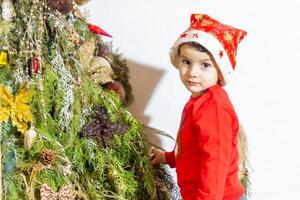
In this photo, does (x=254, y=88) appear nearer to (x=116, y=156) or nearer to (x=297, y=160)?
(x=297, y=160)

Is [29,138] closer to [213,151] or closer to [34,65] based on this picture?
[34,65]

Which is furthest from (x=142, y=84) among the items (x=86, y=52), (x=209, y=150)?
(x=209, y=150)

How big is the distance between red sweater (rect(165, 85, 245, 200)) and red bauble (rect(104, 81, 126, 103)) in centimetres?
17

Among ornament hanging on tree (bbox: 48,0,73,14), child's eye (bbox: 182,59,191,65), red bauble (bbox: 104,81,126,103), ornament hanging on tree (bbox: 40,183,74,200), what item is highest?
ornament hanging on tree (bbox: 48,0,73,14)

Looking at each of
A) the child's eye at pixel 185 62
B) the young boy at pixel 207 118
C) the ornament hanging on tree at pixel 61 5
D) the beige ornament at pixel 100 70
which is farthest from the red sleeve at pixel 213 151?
the ornament hanging on tree at pixel 61 5

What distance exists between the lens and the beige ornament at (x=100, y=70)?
1.03m

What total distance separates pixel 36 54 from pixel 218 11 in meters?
0.49

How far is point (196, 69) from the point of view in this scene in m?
0.96

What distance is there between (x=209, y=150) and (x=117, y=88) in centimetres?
29

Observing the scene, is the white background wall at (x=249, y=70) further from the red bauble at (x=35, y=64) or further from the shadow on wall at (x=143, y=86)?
the red bauble at (x=35, y=64)

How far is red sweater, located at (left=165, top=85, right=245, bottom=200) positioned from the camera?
36.0 inches

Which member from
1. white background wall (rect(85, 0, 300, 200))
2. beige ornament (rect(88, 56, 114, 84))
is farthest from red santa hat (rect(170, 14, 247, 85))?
white background wall (rect(85, 0, 300, 200))

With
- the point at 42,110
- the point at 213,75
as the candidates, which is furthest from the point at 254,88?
the point at 42,110

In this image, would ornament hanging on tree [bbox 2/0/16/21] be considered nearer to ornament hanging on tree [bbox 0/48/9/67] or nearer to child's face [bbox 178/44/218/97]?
ornament hanging on tree [bbox 0/48/9/67]
